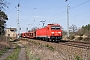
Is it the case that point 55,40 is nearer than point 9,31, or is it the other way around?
point 55,40

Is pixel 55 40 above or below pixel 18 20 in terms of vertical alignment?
below

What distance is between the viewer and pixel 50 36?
42.7 metres

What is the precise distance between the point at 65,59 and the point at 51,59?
93 centimetres

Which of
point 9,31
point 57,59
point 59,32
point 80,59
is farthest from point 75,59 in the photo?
point 9,31

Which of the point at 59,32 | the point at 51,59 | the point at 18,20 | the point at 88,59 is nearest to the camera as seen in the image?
the point at 88,59

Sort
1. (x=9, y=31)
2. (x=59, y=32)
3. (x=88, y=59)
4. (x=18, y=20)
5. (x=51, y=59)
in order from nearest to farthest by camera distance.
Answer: (x=88, y=59), (x=51, y=59), (x=59, y=32), (x=18, y=20), (x=9, y=31)

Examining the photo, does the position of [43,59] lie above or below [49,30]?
below

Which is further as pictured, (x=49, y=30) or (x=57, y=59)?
(x=49, y=30)

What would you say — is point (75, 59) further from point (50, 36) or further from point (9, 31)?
point (9, 31)

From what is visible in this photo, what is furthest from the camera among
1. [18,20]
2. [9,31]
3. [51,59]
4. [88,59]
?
[9,31]

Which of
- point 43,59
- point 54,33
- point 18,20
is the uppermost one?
point 18,20

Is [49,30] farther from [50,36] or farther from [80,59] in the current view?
[80,59]

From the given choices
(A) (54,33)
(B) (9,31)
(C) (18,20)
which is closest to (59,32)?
(A) (54,33)

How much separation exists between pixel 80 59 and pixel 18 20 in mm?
52333
